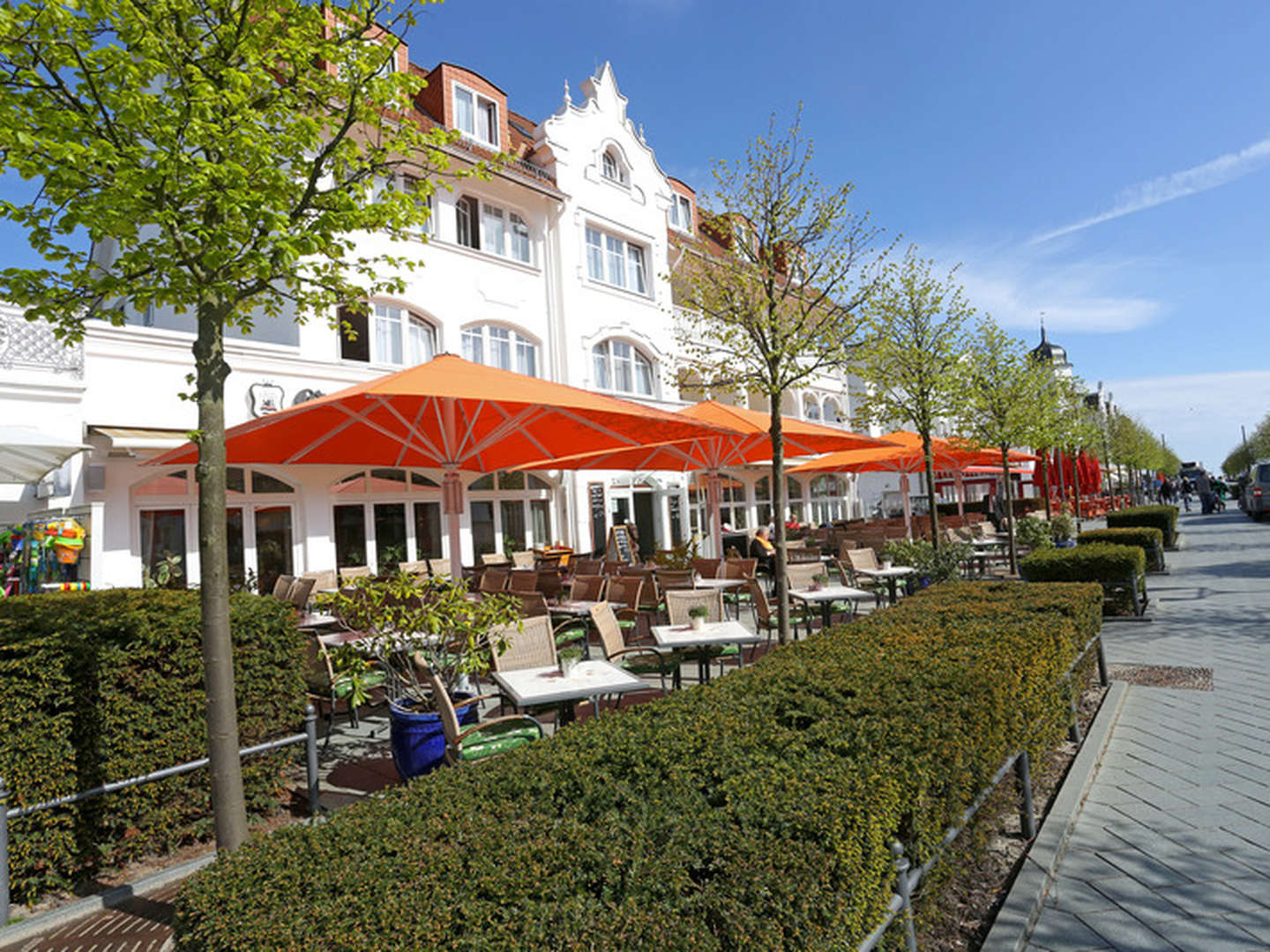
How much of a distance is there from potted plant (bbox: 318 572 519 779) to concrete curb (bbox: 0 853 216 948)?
1.23 metres

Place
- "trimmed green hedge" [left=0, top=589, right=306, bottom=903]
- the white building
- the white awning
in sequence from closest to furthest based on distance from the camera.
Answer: "trimmed green hedge" [left=0, top=589, right=306, bottom=903] < the white awning < the white building

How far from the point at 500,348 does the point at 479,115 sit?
6.15 m

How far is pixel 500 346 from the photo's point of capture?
16719mm

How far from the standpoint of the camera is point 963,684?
10.5ft

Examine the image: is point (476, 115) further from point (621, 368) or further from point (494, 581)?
point (494, 581)

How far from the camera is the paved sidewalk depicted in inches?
117

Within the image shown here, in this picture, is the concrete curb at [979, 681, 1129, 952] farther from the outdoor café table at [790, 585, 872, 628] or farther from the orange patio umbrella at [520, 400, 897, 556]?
the orange patio umbrella at [520, 400, 897, 556]

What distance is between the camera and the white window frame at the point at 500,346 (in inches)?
630

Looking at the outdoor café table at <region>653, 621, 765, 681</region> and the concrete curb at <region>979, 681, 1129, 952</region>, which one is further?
the outdoor café table at <region>653, 621, 765, 681</region>

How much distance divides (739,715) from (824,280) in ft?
22.1

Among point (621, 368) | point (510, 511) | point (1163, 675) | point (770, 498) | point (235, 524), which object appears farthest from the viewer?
point (770, 498)

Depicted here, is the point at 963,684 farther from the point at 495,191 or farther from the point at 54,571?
the point at 495,191

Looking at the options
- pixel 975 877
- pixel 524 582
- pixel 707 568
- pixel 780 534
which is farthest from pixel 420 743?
pixel 707 568

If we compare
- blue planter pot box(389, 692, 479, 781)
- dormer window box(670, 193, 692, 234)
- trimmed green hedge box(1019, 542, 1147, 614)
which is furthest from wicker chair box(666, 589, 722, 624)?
dormer window box(670, 193, 692, 234)
